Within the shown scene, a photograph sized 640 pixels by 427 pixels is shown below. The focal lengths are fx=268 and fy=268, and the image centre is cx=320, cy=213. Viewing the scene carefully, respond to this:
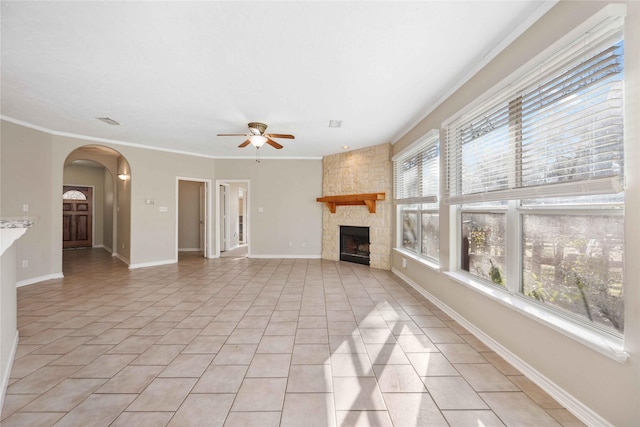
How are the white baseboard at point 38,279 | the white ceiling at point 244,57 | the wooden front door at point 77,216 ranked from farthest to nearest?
the wooden front door at point 77,216 < the white baseboard at point 38,279 < the white ceiling at point 244,57

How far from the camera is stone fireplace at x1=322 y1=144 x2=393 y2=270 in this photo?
17.9 ft

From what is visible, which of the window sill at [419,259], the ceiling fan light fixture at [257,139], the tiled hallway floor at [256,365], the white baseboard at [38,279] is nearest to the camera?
the tiled hallway floor at [256,365]

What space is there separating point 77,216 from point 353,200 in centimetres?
859

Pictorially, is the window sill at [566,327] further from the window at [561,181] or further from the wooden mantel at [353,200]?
the wooden mantel at [353,200]

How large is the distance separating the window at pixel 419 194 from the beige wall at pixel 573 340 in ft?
3.75

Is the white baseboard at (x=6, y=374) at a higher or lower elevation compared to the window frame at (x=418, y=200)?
lower

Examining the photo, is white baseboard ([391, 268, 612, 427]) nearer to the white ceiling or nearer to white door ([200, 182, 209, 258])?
the white ceiling

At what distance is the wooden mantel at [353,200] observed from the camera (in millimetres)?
5398

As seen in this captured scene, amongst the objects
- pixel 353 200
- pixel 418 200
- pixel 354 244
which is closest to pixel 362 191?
pixel 353 200

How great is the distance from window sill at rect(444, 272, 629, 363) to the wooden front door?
→ 10.7 m

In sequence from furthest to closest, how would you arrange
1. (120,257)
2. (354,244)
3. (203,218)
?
(203,218), (120,257), (354,244)

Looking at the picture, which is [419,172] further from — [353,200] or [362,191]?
[353,200]

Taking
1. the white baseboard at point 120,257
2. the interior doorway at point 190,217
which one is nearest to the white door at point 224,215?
the interior doorway at point 190,217

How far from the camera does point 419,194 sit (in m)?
4.19
